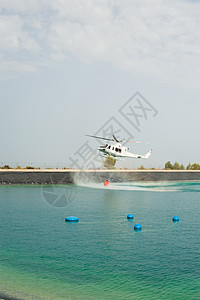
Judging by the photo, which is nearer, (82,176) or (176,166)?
(82,176)

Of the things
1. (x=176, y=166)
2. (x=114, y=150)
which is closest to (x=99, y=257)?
(x=114, y=150)

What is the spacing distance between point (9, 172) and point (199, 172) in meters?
72.7

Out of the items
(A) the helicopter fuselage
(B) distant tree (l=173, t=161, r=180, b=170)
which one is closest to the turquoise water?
(A) the helicopter fuselage

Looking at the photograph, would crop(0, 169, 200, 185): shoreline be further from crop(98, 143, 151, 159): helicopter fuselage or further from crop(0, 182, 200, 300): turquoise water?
crop(0, 182, 200, 300): turquoise water

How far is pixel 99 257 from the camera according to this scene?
20.5m

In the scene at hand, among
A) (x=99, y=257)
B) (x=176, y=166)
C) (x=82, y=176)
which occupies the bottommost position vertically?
(x=99, y=257)

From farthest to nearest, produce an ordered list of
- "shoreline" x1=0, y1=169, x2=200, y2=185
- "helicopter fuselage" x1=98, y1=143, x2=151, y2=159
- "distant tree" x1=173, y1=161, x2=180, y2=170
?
"distant tree" x1=173, y1=161, x2=180, y2=170 → "shoreline" x1=0, y1=169, x2=200, y2=185 → "helicopter fuselage" x1=98, y1=143, x2=151, y2=159

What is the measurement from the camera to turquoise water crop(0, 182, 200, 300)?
15.6 m

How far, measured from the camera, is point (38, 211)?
38.7 meters

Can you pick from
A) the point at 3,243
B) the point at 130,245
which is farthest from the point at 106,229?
the point at 3,243

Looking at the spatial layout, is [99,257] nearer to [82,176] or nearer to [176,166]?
[82,176]

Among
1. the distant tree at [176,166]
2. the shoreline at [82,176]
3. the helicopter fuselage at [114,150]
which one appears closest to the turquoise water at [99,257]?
the helicopter fuselage at [114,150]

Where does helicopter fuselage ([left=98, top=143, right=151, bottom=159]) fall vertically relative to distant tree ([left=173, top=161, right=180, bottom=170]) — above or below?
above

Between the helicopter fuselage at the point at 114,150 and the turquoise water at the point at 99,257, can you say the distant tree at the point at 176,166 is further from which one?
the turquoise water at the point at 99,257
